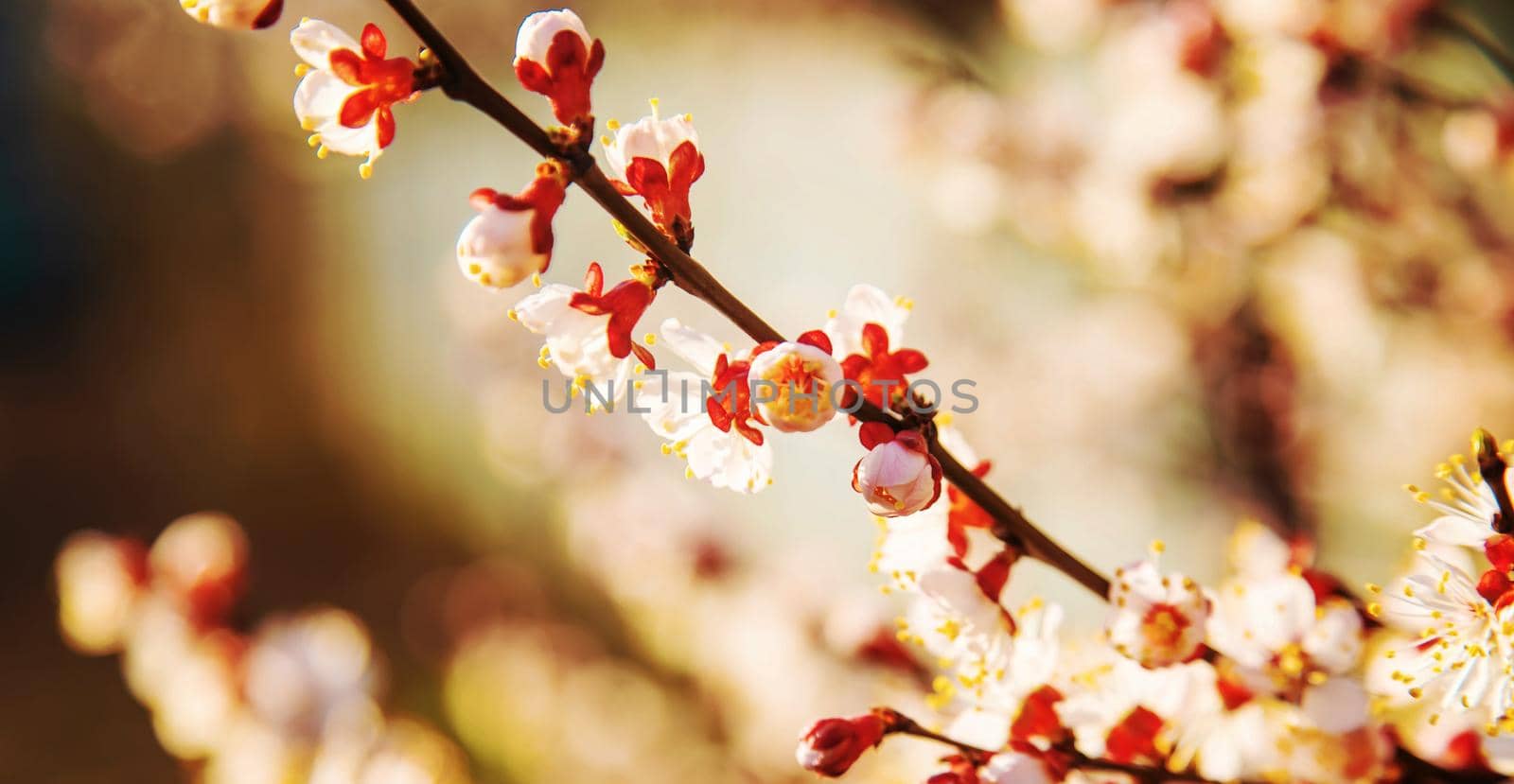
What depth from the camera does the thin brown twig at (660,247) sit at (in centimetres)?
39

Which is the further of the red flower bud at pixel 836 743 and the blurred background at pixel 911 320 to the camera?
the blurred background at pixel 911 320

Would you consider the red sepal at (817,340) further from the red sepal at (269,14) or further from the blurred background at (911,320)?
the blurred background at (911,320)

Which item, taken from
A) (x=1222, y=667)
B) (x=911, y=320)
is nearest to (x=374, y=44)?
(x=1222, y=667)

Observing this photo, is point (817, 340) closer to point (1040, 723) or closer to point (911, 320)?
point (1040, 723)

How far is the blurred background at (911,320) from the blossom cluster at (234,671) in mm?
14

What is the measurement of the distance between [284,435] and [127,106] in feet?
4.00

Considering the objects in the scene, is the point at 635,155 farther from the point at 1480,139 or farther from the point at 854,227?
the point at 854,227

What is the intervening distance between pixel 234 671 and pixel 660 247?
2.61 ft

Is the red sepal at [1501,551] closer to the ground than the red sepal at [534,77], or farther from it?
closer to the ground

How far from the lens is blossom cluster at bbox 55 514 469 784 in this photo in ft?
3.00

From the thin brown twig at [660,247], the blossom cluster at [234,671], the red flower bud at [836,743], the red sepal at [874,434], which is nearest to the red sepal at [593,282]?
the thin brown twig at [660,247]

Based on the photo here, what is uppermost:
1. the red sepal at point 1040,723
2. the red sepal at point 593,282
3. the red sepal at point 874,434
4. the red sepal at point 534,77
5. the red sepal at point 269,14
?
the red sepal at point 534,77

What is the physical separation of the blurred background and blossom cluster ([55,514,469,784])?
14 millimetres

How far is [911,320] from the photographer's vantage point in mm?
1604
